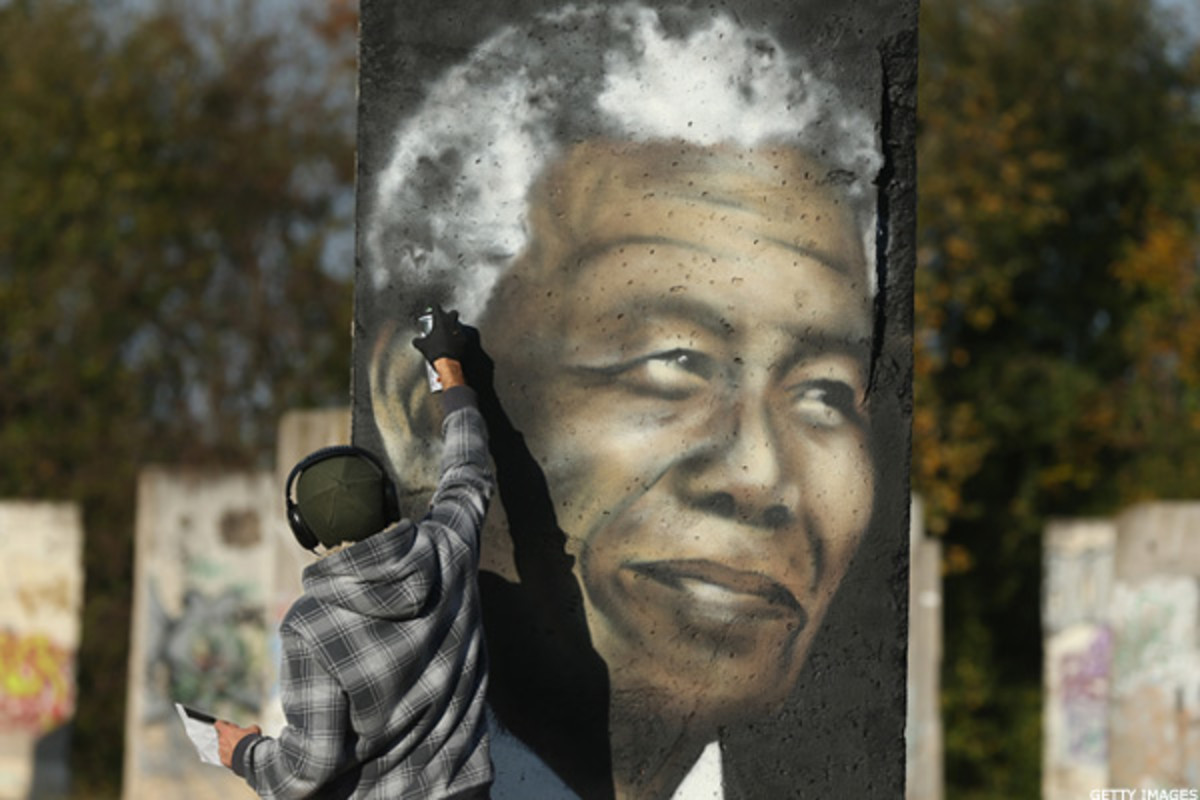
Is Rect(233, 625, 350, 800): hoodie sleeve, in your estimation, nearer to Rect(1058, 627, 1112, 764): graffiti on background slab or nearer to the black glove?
the black glove

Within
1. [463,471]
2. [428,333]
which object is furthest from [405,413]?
[463,471]

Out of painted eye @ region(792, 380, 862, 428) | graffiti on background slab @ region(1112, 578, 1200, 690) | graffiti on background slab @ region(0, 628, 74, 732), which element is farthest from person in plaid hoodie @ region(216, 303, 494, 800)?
graffiti on background slab @ region(0, 628, 74, 732)

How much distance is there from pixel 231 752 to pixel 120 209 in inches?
623

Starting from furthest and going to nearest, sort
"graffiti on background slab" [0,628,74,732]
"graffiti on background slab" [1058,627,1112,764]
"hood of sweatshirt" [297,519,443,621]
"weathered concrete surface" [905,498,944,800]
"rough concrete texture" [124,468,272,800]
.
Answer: "graffiti on background slab" [1058,627,1112,764], "graffiti on background slab" [0,628,74,732], "rough concrete texture" [124,468,272,800], "weathered concrete surface" [905,498,944,800], "hood of sweatshirt" [297,519,443,621]

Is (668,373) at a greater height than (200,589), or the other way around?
(200,589)

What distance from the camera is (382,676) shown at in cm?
336

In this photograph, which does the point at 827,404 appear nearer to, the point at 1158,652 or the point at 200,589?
the point at 1158,652

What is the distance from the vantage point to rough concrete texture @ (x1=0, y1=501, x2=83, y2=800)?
42.7 feet

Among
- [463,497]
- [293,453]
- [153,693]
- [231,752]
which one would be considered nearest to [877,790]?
[463,497]

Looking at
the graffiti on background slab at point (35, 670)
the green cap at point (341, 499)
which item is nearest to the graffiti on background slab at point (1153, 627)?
the graffiti on background slab at point (35, 670)

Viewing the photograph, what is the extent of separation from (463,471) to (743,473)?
62cm

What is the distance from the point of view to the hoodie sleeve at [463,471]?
11.6ft

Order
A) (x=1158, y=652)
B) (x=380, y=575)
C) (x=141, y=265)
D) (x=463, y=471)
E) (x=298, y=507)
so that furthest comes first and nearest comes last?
(x=141, y=265) → (x=1158, y=652) → (x=463, y=471) → (x=298, y=507) → (x=380, y=575)

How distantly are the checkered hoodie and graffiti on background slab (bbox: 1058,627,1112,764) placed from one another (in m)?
12.1
